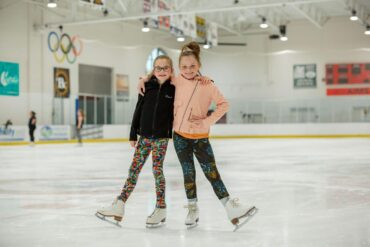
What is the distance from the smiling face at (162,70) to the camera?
12.4 ft

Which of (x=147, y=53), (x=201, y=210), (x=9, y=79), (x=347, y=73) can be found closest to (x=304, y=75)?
(x=347, y=73)

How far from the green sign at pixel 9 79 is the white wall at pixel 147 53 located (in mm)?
278

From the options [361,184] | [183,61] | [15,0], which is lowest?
[361,184]

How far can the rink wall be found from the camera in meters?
22.7

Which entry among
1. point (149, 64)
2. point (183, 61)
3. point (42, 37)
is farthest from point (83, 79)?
point (183, 61)

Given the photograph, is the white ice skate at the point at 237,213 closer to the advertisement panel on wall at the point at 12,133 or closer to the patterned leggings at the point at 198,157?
the patterned leggings at the point at 198,157

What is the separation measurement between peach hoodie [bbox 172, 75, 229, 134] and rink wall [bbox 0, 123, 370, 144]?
18870mm

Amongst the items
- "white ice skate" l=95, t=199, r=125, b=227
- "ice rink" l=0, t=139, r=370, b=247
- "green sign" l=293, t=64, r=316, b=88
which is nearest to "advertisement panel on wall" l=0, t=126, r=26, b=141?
"ice rink" l=0, t=139, r=370, b=247

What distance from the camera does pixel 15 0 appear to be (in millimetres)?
23453

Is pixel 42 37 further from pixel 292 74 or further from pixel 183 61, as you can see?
pixel 183 61

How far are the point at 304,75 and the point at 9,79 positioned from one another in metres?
18.3

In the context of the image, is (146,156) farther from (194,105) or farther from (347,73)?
(347,73)

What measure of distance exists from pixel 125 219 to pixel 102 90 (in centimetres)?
2537

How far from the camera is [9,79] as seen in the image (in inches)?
908
